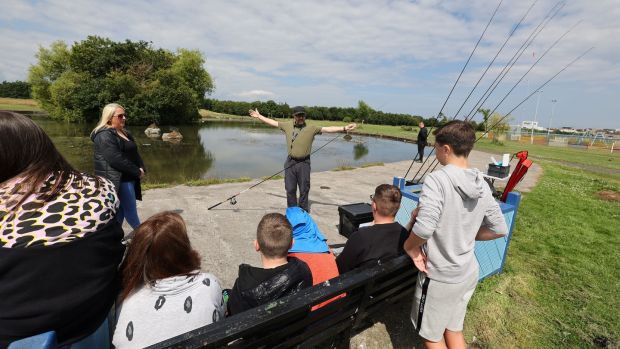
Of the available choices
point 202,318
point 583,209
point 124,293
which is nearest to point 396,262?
point 202,318

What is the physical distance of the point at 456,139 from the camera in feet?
6.13

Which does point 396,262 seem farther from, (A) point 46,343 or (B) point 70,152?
(B) point 70,152

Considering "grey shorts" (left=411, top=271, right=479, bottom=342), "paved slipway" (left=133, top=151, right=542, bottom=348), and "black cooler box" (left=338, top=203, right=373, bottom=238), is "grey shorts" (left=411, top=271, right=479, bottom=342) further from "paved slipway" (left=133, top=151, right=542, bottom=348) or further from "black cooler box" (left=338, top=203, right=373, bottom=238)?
"black cooler box" (left=338, top=203, right=373, bottom=238)

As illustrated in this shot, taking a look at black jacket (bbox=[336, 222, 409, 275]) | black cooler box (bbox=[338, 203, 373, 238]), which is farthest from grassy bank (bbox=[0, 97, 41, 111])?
black jacket (bbox=[336, 222, 409, 275])

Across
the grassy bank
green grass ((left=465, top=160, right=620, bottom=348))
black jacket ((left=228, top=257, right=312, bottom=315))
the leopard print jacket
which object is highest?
the grassy bank

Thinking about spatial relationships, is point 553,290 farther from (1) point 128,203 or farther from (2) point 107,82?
(2) point 107,82

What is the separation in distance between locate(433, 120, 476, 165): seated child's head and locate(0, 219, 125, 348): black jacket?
1960 millimetres

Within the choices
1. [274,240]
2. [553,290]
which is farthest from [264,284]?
[553,290]

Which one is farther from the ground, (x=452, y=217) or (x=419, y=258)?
(x=452, y=217)

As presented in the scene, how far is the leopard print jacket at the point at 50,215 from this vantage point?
120cm

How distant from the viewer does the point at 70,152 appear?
606 inches

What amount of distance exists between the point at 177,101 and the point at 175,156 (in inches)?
1073

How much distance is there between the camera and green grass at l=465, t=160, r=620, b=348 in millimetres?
2752

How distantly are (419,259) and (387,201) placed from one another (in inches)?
20.5
